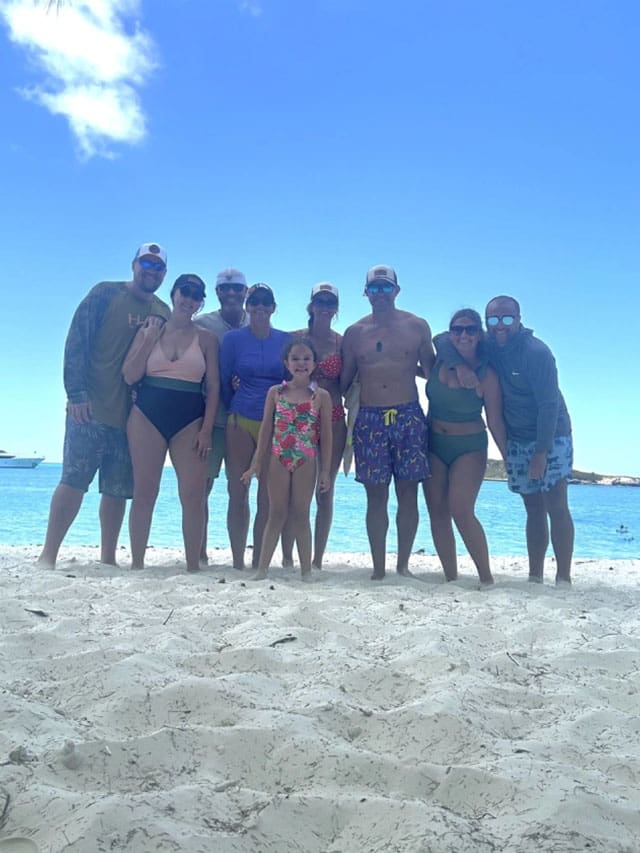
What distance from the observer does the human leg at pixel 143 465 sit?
447 cm

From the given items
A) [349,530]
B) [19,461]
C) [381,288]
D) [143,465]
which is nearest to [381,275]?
[381,288]

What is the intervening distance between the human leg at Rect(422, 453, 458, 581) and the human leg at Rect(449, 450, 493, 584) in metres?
0.14

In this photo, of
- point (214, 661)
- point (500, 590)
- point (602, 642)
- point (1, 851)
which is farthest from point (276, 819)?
point (500, 590)

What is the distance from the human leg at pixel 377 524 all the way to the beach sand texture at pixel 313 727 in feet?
4.15

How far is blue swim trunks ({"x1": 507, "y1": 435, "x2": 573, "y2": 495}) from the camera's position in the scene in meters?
4.61

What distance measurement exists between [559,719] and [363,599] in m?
1.55

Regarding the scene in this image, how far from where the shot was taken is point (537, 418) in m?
4.56

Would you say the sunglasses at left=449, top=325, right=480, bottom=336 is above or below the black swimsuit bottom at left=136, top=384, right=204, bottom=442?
above

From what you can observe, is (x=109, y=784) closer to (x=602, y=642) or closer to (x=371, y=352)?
(x=602, y=642)

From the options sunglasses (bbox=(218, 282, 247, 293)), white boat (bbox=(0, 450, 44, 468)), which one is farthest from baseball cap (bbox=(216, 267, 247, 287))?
white boat (bbox=(0, 450, 44, 468))

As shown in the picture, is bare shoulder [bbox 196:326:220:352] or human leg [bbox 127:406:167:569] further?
bare shoulder [bbox 196:326:220:352]

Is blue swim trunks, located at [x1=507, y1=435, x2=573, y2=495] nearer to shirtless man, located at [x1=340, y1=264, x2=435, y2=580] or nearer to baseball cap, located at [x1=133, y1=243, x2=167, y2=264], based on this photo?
shirtless man, located at [x1=340, y1=264, x2=435, y2=580]

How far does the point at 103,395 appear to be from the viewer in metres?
4.71

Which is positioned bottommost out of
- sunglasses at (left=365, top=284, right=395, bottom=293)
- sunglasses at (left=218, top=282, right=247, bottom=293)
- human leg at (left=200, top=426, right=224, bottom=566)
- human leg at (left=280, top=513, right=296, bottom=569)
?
human leg at (left=280, top=513, right=296, bottom=569)
